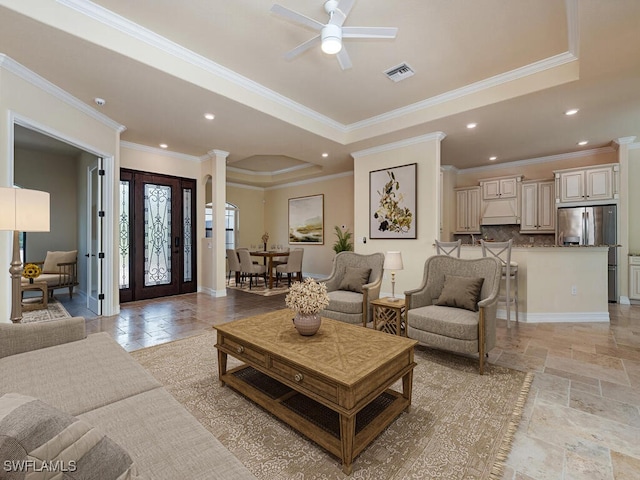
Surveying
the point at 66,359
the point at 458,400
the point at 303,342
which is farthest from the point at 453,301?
the point at 66,359

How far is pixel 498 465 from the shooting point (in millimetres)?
1611

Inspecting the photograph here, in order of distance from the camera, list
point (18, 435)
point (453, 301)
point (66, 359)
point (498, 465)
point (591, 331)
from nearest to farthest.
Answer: point (18, 435)
point (498, 465)
point (66, 359)
point (453, 301)
point (591, 331)

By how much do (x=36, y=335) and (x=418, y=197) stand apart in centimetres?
498

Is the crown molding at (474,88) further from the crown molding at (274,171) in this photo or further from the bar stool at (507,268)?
the crown molding at (274,171)

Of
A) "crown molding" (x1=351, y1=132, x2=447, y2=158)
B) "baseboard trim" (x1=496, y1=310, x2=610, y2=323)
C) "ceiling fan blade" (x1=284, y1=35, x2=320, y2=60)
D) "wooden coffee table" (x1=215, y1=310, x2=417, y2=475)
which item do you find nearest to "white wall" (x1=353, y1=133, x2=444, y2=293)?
"crown molding" (x1=351, y1=132, x2=447, y2=158)

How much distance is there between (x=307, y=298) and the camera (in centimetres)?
214

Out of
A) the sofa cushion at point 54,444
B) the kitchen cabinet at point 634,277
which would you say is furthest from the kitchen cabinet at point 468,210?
the sofa cushion at point 54,444

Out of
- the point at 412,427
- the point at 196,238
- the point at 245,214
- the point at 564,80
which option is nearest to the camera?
the point at 412,427

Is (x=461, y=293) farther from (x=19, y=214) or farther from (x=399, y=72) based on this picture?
(x=19, y=214)

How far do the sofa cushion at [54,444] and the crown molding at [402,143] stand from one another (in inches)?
210

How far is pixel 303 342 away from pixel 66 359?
142cm

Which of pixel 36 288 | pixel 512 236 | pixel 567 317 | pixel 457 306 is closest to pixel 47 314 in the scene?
pixel 36 288

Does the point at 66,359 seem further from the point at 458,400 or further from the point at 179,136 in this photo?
the point at 179,136

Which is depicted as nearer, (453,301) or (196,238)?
(453,301)
